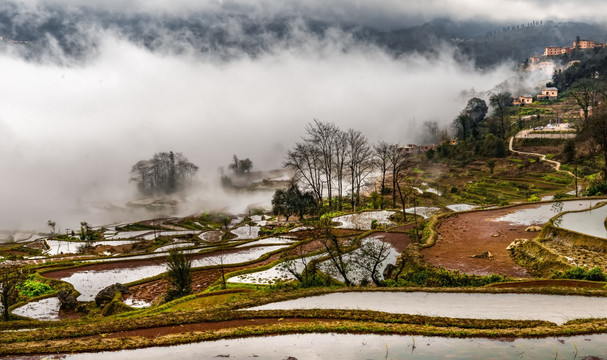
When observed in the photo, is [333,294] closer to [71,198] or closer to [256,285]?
[256,285]

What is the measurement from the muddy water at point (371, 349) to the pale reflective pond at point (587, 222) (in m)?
15.2

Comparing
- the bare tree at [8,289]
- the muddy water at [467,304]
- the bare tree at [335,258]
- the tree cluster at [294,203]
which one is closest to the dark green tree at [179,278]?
the bare tree at [8,289]

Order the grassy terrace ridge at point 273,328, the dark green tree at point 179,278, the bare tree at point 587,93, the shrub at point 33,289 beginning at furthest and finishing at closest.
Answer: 1. the bare tree at point 587,93
2. the shrub at point 33,289
3. the dark green tree at point 179,278
4. the grassy terrace ridge at point 273,328

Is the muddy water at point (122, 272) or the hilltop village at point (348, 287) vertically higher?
the hilltop village at point (348, 287)

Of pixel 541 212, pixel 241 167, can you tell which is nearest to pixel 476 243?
pixel 541 212

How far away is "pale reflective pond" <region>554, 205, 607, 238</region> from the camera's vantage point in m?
24.9

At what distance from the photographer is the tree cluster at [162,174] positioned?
121 meters

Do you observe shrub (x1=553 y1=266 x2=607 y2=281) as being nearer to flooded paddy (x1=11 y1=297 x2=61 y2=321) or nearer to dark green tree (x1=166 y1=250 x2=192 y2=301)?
dark green tree (x1=166 y1=250 x2=192 y2=301)

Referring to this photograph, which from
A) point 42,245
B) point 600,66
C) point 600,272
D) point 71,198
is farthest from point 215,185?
point 600,66

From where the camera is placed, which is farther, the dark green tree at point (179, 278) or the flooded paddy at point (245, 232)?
the flooded paddy at point (245, 232)

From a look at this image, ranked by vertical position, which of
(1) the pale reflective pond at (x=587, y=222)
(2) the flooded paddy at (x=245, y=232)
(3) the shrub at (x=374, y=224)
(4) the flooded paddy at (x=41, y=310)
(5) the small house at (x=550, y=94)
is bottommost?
(2) the flooded paddy at (x=245, y=232)

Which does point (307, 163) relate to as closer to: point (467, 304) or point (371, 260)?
point (371, 260)

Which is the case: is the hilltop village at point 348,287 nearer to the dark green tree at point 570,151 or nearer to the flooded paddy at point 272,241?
the flooded paddy at point 272,241

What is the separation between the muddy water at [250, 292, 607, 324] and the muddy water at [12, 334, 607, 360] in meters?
2.27
